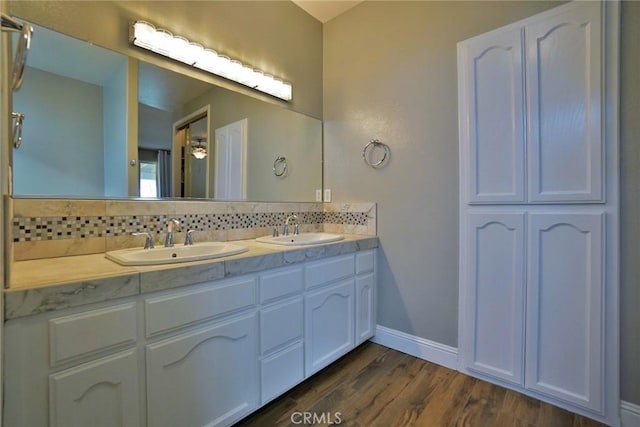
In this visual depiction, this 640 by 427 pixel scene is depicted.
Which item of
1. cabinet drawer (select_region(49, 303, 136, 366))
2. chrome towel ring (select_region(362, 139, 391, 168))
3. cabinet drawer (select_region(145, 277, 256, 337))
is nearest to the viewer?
cabinet drawer (select_region(49, 303, 136, 366))

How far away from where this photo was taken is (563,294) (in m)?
1.50

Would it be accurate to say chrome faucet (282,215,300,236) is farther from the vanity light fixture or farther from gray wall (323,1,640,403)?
the vanity light fixture

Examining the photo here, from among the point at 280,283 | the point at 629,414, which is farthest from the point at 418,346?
the point at 280,283

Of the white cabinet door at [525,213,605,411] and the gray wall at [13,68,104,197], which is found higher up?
the gray wall at [13,68,104,197]

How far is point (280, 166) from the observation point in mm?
2271

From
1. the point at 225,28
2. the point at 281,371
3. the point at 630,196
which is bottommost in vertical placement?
the point at 281,371

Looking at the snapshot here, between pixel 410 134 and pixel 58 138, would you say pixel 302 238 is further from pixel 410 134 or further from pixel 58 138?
pixel 58 138

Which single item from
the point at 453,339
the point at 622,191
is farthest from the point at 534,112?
the point at 453,339

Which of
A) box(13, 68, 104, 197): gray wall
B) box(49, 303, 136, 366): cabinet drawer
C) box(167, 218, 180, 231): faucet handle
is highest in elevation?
box(13, 68, 104, 197): gray wall

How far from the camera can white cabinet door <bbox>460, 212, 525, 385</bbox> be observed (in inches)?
64.1

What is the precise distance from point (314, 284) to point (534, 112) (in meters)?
1.46

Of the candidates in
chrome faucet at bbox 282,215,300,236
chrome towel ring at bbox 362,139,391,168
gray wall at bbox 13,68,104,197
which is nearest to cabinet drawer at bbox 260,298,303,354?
chrome faucet at bbox 282,215,300,236

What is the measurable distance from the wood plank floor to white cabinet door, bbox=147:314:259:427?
228mm

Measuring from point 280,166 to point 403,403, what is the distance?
5.54 ft
